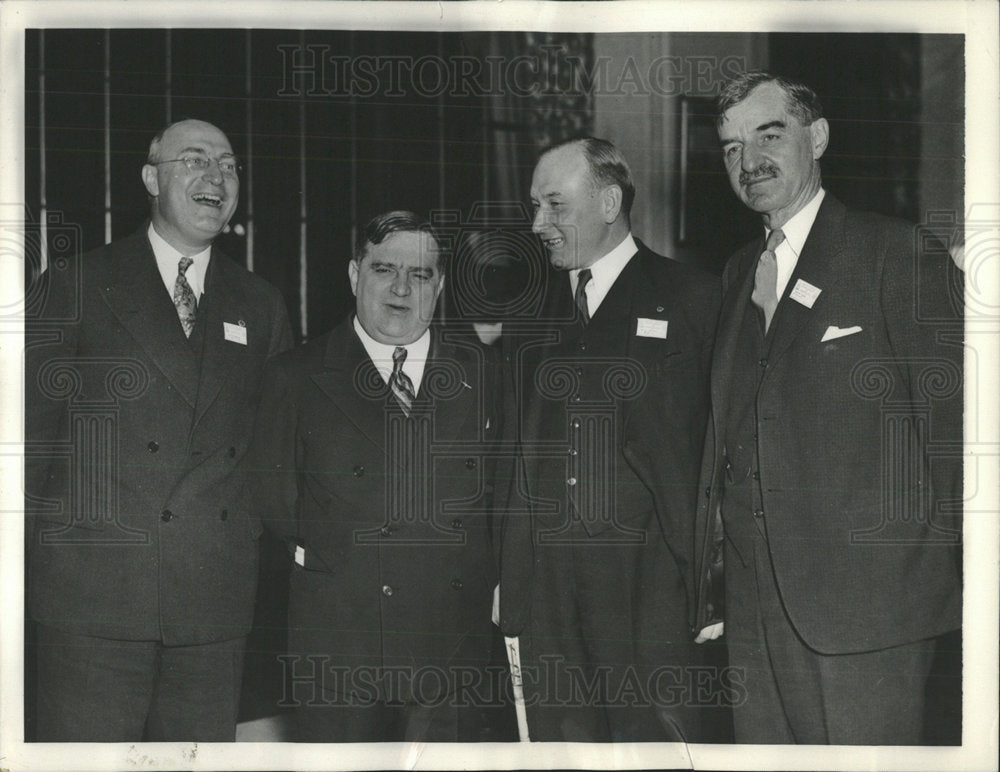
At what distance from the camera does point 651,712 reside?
2.02 metres

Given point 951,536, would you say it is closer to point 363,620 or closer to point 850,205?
point 850,205

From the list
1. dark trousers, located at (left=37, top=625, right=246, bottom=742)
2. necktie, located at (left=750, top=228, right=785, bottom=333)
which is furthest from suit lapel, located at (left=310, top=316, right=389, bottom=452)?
necktie, located at (left=750, top=228, right=785, bottom=333)

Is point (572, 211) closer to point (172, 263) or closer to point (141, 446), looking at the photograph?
point (172, 263)

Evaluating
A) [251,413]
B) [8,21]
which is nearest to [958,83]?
[251,413]

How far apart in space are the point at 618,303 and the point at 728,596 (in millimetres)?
630

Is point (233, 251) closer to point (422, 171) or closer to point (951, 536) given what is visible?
point (422, 171)

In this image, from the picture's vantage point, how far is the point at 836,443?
6.31 feet

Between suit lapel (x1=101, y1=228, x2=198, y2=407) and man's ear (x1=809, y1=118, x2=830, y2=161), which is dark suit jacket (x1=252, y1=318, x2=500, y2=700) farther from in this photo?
man's ear (x1=809, y1=118, x2=830, y2=161)

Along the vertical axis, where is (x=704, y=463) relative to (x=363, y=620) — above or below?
above

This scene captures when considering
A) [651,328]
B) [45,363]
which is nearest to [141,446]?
[45,363]

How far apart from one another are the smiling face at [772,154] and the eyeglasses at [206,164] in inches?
39.7

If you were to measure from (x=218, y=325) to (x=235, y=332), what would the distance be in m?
0.04

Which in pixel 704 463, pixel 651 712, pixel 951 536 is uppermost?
pixel 704 463

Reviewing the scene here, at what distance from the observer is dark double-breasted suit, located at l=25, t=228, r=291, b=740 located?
77.9 inches
